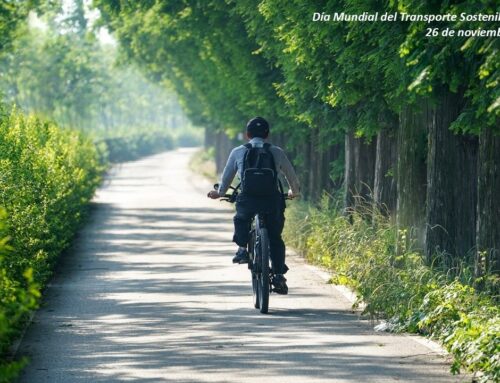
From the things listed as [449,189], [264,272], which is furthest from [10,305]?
[449,189]

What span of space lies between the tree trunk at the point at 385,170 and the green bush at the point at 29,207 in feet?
14.4

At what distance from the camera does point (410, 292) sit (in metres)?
13.3

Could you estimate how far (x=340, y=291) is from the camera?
16562 mm

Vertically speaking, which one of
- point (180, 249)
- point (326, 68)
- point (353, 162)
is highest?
point (326, 68)

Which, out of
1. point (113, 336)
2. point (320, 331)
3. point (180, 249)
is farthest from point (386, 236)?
point (180, 249)

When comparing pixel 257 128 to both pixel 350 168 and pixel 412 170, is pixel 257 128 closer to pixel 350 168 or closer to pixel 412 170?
pixel 412 170

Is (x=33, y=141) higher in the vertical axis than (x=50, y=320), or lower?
higher

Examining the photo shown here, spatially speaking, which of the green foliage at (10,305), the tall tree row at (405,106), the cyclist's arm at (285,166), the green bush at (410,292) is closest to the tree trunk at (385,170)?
the tall tree row at (405,106)

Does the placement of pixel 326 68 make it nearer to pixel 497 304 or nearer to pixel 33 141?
pixel 33 141

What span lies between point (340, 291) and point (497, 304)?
4405 mm

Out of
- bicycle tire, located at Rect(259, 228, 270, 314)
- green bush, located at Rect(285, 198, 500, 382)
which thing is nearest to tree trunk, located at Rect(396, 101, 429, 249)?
green bush, located at Rect(285, 198, 500, 382)

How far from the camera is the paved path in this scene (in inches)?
410

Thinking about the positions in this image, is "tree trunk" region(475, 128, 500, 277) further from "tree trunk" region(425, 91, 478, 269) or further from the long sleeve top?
the long sleeve top

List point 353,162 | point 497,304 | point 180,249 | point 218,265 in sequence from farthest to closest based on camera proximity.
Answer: point 180,249 < point 353,162 < point 218,265 < point 497,304
